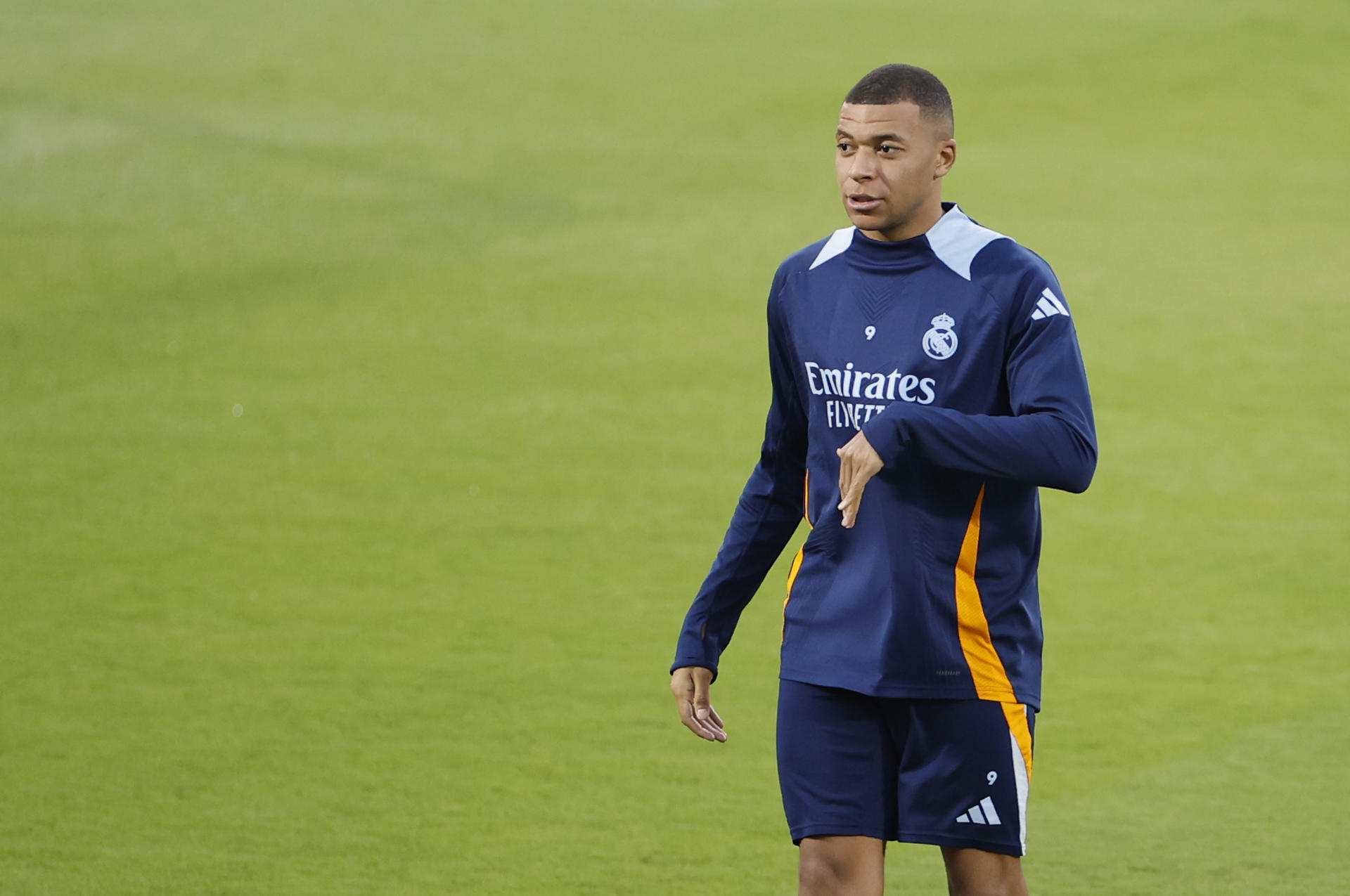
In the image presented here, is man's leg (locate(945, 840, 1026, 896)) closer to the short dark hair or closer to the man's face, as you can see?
the man's face

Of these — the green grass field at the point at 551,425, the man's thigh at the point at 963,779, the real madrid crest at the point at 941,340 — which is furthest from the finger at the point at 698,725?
the green grass field at the point at 551,425

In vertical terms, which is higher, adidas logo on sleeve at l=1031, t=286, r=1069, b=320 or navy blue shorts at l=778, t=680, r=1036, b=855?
adidas logo on sleeve at l=1031, t=286, r=1069, b=320

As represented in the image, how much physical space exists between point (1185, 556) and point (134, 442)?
13.1 ft

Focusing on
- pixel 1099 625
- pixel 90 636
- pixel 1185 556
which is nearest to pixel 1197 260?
pixel 1185 556

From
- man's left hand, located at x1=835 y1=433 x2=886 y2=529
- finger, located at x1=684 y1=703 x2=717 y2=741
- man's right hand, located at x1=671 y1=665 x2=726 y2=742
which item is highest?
man's left hand, located at x1=835 y1=433 x2=886 y2=529

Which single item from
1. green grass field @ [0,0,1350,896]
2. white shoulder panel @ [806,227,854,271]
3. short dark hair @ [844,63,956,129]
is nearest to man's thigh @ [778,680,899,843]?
white shoulder panel @ [806,227,854,271]

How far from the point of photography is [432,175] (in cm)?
1063

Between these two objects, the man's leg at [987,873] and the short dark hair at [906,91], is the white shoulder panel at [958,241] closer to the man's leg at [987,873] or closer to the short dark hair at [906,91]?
the short dark hair at [906,91]

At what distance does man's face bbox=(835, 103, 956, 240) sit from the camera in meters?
2.54

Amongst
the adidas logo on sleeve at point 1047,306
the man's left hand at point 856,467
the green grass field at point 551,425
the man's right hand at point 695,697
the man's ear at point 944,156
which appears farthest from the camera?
the green grass field at point 551,425

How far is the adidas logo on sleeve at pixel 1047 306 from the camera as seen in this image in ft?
8.13

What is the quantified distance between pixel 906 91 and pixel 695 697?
0.93 m

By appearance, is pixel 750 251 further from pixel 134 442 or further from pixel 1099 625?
pixel 1099 625

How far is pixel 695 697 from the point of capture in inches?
110
